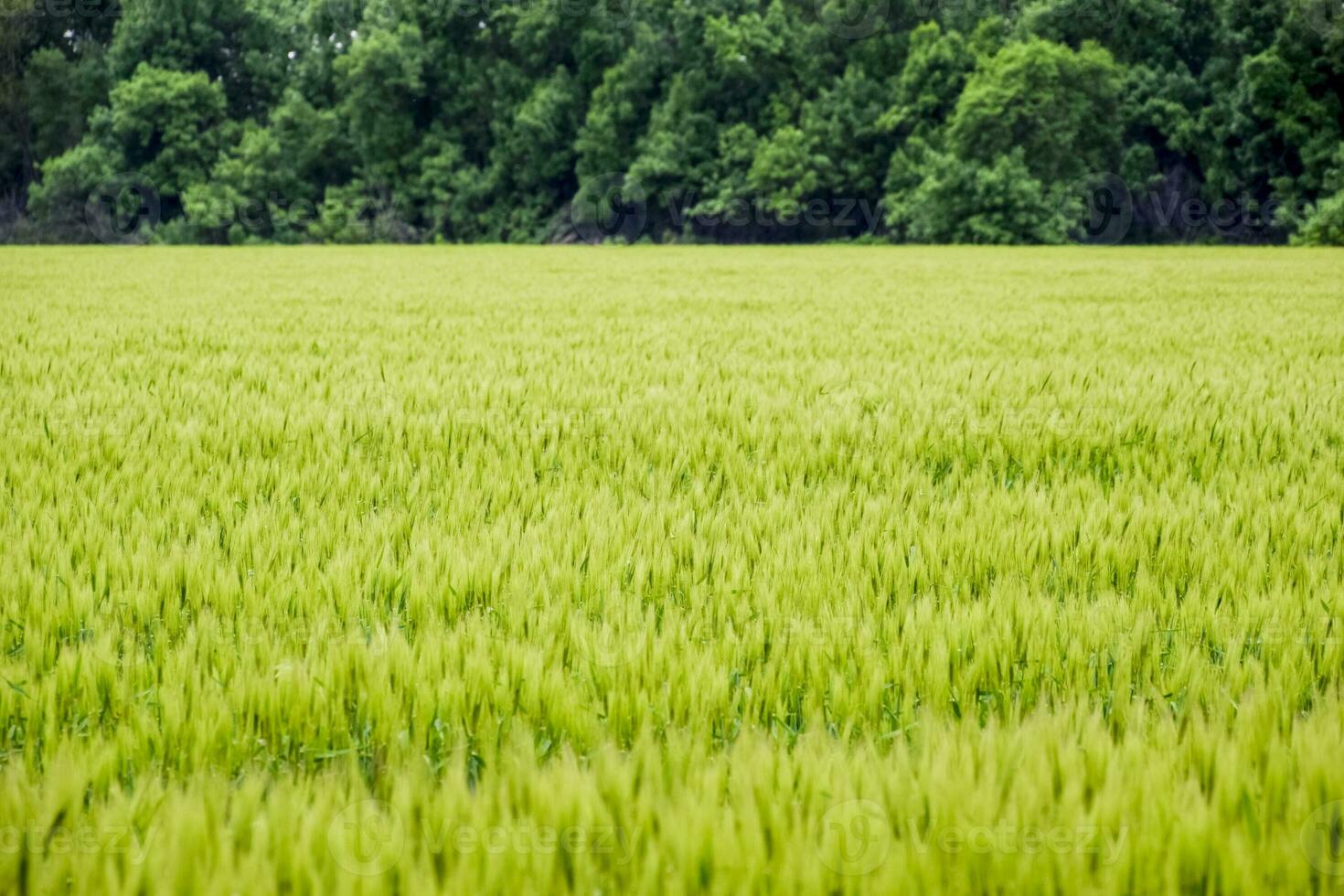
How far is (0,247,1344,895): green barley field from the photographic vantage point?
43.4 inches

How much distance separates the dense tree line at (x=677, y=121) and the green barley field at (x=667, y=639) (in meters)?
38.4

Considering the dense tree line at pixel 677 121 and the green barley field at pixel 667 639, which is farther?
the dense tree line at pixel 677 121

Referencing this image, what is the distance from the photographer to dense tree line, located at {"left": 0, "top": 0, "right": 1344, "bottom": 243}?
4141 centimetres

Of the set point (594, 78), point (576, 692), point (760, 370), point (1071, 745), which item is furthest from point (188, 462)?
point (594, 78)

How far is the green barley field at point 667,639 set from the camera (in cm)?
110

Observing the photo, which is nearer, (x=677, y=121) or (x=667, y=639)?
(x=667, y=639)

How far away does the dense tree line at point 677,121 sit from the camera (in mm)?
41406

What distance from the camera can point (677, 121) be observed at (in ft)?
155

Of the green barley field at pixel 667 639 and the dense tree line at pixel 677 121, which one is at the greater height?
the dense tree line at pixel 677 121

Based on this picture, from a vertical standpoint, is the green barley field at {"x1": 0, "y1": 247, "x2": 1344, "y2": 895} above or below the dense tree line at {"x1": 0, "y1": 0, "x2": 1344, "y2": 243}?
below

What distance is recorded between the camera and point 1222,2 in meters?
46.2

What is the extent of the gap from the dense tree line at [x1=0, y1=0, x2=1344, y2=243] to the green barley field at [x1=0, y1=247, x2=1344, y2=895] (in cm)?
3843

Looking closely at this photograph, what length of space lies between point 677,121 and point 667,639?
48.4 metres

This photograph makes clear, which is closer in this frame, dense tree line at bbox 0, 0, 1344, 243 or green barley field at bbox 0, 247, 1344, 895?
green barley field at bbox 0, 247, 1344, 895
